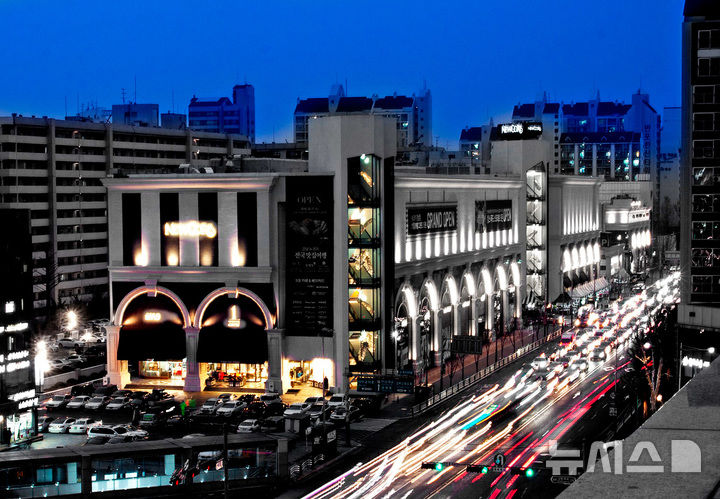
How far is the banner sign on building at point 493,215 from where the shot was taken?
336 feet

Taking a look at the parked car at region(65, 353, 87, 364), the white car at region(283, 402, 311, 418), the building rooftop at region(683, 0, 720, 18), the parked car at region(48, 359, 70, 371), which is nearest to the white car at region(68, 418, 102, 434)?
the white car at region(283, 402, 311, 418)

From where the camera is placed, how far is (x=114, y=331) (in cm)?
7612

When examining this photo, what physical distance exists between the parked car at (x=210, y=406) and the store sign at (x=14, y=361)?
11957mm

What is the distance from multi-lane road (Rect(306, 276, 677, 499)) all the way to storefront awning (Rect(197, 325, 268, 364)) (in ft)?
49.7

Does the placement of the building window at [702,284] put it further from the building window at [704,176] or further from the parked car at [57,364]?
the parked car at [57,364]

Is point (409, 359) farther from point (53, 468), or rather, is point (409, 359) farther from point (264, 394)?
point (53, 468)

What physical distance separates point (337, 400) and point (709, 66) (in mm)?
35218

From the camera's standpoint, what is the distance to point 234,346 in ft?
242

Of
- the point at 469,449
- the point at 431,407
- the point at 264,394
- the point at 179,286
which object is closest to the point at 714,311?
the point at 431,407

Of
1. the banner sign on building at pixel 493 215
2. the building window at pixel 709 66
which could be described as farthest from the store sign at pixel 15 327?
the banner sign on building at pixel 493 215

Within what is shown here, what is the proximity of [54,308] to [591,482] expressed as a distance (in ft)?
347

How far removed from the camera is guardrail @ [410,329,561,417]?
6625 centimetres

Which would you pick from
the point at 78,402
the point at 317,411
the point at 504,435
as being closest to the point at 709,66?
the point at 504,435

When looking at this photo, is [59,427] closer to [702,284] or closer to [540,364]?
[540,364]
